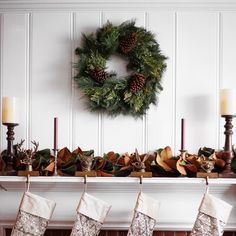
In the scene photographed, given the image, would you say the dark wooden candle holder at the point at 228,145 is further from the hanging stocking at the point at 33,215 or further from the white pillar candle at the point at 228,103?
the hanging stocking at the point at 33,215

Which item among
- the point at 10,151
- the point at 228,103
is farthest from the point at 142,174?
the point at 10,151

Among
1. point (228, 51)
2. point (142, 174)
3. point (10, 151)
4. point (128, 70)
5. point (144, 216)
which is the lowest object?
point (144, 216)

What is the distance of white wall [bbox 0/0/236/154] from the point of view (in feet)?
6.83

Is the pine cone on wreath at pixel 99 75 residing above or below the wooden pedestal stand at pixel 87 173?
above

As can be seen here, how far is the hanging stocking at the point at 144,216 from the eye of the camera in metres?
1.83

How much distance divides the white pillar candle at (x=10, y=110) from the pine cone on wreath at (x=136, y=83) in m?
0.63

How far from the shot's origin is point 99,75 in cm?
202

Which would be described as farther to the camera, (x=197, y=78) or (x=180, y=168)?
(x=197, y=78)

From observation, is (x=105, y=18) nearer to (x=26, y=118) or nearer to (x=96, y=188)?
(x=26, y=118)

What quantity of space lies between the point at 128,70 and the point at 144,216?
31.8 inches

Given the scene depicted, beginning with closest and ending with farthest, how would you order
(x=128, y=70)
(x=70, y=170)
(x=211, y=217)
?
(x=211, y=217) < (x=70, y=170) < (x=128, y=70)

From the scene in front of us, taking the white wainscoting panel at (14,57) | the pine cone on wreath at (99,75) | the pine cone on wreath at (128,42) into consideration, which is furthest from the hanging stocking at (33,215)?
the pine cone on wreath at (128,42)

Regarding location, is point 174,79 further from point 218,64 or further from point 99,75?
point 99,75

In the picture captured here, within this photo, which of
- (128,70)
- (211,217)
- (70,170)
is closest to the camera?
(211,217)
